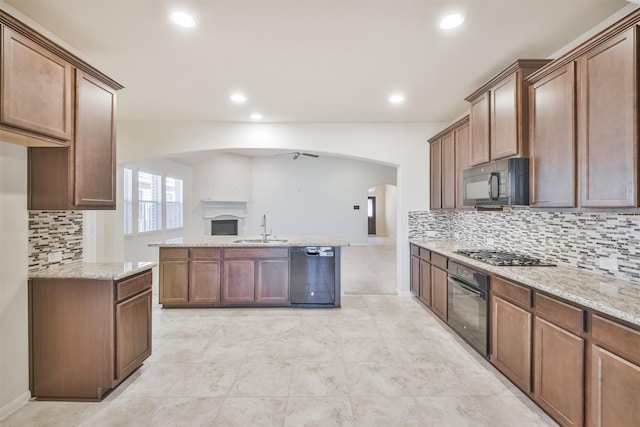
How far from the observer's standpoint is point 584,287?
1801 mm

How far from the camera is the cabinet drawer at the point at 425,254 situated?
12.6 feet

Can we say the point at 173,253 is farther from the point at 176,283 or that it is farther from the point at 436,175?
the point at 436,175

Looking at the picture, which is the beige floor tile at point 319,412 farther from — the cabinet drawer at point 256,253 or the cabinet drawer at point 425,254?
the cabinet drawer at point 425,254

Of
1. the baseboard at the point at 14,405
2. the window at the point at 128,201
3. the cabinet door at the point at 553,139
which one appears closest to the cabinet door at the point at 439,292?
the cabinet door at the point at 553,139

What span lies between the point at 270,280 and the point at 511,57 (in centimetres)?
362

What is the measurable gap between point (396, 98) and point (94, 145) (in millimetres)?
3114

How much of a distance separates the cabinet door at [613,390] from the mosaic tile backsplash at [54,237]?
3627 millimetres

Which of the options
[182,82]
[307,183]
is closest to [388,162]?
[182,82]

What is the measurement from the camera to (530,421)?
6.33 ft

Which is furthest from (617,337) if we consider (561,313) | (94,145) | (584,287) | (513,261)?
(94,145)

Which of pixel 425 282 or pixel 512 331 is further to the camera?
pixel 425 282

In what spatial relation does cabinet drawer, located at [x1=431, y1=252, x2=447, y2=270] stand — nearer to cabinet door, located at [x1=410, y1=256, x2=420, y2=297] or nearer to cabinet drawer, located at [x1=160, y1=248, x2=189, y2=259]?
cabinet door, located at [x1=410, y1=256, x2=420, y2=297]

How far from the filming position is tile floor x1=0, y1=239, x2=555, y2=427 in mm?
1965

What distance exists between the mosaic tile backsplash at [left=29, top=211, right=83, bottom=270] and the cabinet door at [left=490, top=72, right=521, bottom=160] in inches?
149
